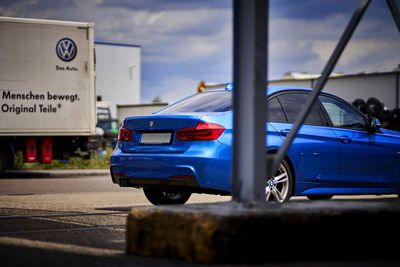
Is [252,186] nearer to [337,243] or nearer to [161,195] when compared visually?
[337,243]

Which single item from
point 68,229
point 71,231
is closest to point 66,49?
point 68,229

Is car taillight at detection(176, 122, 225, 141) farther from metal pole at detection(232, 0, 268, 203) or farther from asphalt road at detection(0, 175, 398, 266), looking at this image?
metal pole at detection(232, 0, 268, 203)

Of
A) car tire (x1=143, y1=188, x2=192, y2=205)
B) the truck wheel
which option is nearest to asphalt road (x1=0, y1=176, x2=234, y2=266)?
car tire (x1=143, y1=188, x2=192, y2=205)

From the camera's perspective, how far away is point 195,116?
854 centimetres

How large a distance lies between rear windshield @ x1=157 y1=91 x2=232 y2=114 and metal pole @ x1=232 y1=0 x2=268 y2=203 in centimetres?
331

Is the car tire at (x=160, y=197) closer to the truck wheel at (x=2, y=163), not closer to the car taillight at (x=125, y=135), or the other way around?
the car taillight at (x=125, y=135)

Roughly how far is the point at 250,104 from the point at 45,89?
49.6 feet

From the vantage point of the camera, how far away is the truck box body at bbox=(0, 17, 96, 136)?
19.4 meters

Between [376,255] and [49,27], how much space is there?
15.8 metres

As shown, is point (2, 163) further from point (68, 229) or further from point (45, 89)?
point (68, 229)

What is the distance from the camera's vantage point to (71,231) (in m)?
7.13

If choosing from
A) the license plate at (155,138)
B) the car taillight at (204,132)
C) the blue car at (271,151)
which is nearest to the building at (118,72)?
the blue car at (271,151)

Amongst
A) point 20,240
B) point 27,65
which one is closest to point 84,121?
point 27,65

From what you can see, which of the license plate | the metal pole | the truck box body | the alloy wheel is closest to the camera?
the metal pole
